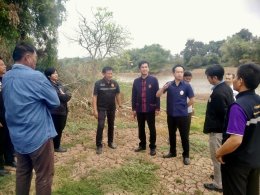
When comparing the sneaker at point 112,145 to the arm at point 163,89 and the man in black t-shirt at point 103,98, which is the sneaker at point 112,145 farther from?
the arm at point 163,89

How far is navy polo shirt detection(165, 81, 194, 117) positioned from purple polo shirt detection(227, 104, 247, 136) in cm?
243

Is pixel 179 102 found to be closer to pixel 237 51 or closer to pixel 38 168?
pixel 38 168

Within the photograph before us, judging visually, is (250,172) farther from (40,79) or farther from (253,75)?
(40,79)

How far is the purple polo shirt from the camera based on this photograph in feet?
7.74

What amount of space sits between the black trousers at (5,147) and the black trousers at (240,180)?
3.41 meters

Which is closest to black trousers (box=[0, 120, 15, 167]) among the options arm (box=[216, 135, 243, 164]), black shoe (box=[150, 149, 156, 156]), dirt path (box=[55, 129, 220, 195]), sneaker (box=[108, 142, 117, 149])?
dirt path (box=[55, 129, 220, 195])

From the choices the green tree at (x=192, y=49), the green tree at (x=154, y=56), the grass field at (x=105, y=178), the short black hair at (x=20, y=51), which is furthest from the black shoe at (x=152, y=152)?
the green tree at (x=192, y=49)

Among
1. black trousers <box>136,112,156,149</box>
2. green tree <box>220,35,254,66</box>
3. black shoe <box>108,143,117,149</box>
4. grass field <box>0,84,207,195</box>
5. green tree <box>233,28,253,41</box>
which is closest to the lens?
grass field <box>0,84,207,195</box>

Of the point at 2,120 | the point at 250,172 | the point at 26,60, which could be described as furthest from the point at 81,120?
the point at 250,172

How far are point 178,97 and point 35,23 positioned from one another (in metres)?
5.27

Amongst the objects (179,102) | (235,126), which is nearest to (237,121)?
(235,126)

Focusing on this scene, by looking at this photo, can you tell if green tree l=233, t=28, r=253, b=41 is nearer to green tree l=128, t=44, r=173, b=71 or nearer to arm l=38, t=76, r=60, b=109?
green tree l=128, t=44, r=173, b=71

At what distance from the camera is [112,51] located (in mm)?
14859

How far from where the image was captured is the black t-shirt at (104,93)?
5.46 meters
